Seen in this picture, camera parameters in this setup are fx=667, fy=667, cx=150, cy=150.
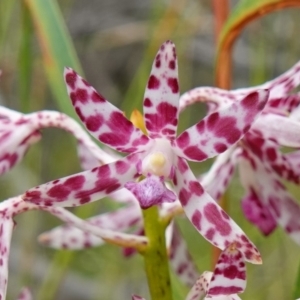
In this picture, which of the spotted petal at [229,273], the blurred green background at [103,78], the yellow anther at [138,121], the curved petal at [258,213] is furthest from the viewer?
the blurred green background at [103,78]

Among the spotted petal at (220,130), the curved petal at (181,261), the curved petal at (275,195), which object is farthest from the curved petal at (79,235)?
the spotted petal at (220,130)

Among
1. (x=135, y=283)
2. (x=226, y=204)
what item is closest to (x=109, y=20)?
(x=135, y=283)

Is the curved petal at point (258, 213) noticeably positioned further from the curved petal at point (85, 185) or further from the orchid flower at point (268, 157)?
the curved petal at point (85, 185)

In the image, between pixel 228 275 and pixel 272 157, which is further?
pixel 272 157

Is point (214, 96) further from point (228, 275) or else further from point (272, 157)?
point (228, 275)

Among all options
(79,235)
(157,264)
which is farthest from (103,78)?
(157,264)

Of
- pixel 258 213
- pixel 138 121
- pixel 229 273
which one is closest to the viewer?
pixel 229 273

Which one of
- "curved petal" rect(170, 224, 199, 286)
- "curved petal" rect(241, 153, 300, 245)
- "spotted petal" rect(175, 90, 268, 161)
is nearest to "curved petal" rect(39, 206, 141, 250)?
"curved petal" rect(170, 224, 199, 286)
